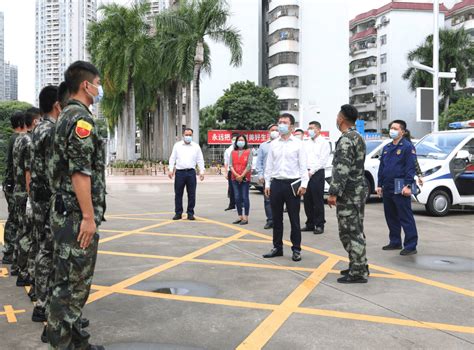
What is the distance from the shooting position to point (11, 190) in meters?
5.80

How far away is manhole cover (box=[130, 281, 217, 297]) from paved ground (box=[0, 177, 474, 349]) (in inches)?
0.8

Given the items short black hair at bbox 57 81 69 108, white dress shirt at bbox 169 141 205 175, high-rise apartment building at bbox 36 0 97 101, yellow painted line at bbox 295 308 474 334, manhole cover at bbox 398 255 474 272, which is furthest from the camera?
high-rise apartment building at bbox 36 0 97 101

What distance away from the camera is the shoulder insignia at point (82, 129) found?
3.14 meters

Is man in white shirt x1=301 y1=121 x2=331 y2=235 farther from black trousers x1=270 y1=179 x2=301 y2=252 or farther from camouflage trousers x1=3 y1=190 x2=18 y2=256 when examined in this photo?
camouflage trousers x1=3 y1=190 x2=18 y2=256

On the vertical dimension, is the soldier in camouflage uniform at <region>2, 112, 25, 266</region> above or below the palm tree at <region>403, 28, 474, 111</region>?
below

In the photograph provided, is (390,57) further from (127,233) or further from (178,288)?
(178,288)

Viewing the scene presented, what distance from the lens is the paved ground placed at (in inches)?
150

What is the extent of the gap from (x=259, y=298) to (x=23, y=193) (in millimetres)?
2736

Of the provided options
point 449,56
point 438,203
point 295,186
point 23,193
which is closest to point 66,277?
point 23,193

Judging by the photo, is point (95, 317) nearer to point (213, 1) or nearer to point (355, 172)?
point (355, 172)

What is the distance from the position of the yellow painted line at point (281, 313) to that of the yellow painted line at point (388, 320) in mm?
159

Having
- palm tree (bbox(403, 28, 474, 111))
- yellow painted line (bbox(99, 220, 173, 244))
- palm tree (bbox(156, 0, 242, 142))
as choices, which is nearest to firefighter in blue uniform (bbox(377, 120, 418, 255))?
yellow painted line (bbox(99, 220, 173, 244))

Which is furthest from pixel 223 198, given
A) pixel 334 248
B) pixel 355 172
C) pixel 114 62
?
pixel 114 62

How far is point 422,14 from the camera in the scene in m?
70.9
